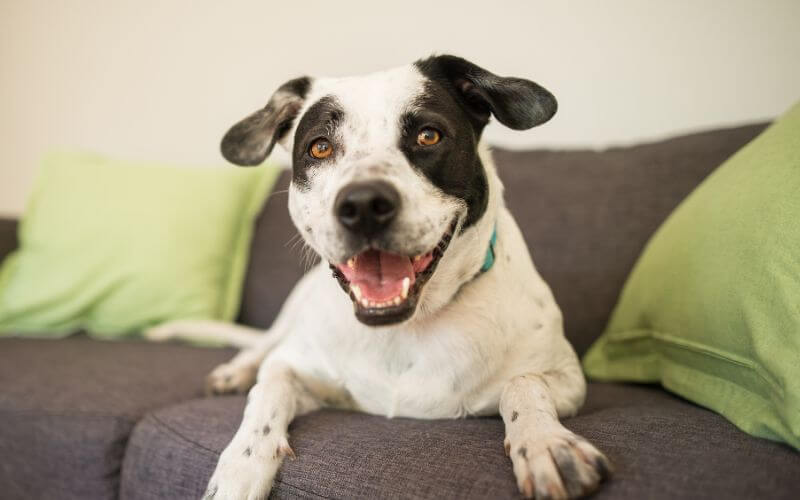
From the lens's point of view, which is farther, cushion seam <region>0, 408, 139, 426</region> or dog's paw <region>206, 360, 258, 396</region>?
dog's paw <region>206, 360, 258, 396</region>

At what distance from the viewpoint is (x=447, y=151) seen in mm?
1314

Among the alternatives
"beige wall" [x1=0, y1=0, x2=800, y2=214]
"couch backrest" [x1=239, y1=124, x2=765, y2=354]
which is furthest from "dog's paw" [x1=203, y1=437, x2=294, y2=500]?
"beige wall" [x1=0, y1=0, x2=800, y2=214]

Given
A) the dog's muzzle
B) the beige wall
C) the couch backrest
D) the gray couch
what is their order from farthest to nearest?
the beige wall < the couch backrest < the dog's muzzle < the gray couch

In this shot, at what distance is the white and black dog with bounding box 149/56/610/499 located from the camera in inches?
44.9

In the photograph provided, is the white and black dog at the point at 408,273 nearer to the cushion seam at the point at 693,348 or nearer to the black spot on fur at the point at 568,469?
Answer: the black spot on fur at the point at 568,469

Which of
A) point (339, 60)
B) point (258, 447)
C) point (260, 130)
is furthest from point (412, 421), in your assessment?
point (339, 60)

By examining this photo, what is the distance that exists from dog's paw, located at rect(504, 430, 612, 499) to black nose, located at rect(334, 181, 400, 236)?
51 centimetres

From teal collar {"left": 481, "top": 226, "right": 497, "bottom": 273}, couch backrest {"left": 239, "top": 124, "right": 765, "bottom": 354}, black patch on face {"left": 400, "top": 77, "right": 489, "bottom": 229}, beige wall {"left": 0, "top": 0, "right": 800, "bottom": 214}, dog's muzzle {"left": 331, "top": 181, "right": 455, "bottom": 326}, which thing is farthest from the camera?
beige wall {"left": 0, "top": 0, "right": 800, "bottom": 214}

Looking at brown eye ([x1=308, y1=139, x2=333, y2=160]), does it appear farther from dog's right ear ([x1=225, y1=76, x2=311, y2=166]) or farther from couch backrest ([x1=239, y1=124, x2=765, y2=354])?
couch backrest ([x1=239, y1=124, x2=765, y2=354])

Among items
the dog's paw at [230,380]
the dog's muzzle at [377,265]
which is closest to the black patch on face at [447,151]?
the dog's muzzle at [377,265]

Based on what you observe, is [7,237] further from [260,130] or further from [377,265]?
[377,265]

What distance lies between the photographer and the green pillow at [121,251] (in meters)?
2.43

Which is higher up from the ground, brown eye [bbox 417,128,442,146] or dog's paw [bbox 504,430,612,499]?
brown eye [bbox 417,128,442,146]

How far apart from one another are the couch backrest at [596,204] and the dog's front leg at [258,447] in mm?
773
